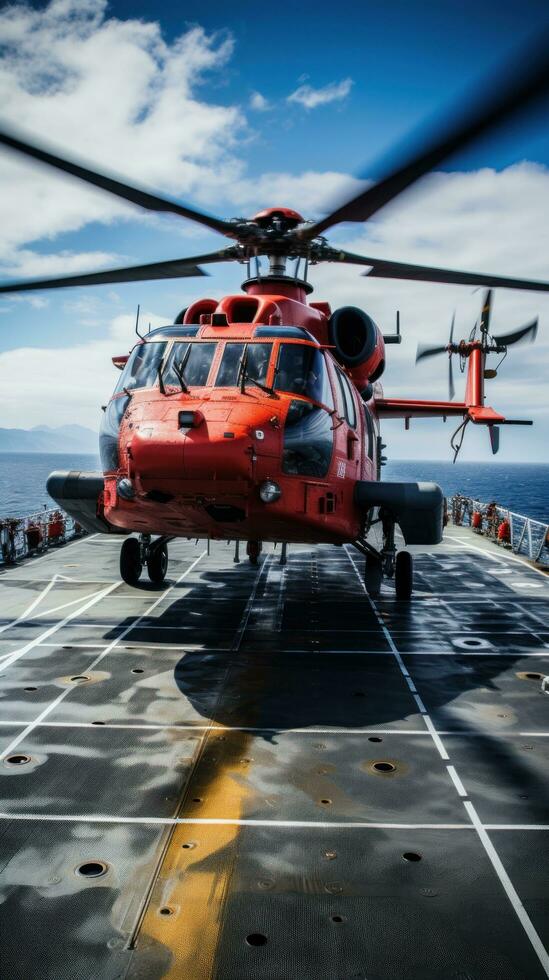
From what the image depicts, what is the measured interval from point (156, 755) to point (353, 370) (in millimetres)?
8082

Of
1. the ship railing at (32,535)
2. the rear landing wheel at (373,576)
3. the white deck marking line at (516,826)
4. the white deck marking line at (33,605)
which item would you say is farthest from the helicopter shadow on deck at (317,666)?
the ship railing at (32,535)

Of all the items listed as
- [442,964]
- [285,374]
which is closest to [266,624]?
[285,374]

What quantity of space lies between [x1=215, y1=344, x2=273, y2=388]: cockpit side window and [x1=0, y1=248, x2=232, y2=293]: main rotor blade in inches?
113

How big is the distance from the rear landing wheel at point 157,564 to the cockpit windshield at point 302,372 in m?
6.38

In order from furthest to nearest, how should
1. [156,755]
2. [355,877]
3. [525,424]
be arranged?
[525,424]
[156,755]
[355,877]

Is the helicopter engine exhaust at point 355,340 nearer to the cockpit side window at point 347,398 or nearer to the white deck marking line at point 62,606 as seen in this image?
the cockpit side window at point 347,398

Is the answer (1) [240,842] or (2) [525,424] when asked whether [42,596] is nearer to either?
(1) [240,842]

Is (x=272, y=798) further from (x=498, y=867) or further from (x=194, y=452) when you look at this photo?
(x=194, y=452)

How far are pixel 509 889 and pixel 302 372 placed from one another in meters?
6.78

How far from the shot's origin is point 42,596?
46.6 ft

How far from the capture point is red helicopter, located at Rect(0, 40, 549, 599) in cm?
854

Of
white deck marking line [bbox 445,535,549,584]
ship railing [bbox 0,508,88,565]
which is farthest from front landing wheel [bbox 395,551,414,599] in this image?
ship railing [bbox 0,508,88,565]

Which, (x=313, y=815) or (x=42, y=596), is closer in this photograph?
(x=313, y=815)

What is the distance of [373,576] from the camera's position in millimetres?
12859
